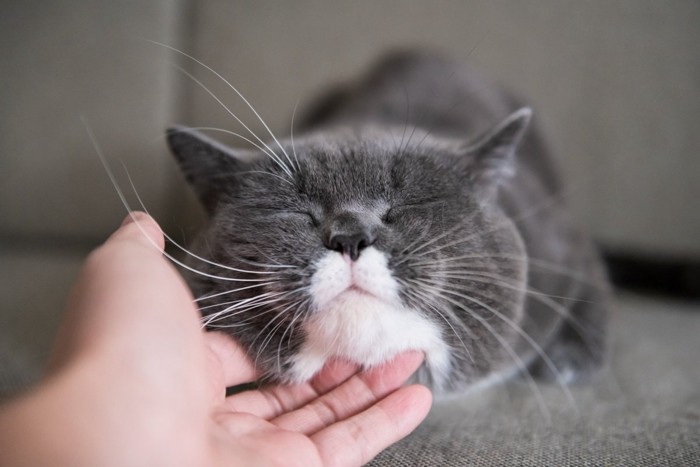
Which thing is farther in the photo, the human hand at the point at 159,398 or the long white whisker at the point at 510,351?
the long white whisker at the point at 510,351

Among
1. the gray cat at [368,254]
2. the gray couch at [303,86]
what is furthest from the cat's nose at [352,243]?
the gray couch at [303,86]

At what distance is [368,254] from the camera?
867mm

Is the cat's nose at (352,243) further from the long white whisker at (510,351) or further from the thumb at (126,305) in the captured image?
the thumb at (126,305)

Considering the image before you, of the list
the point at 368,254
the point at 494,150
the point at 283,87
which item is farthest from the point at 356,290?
the point at 283,87

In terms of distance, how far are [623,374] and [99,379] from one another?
128 centimetres

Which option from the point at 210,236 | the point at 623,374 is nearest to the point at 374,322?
the point at 210,236

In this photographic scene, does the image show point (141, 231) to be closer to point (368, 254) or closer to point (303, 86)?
point (368, 254)

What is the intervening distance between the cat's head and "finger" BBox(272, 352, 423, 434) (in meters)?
0.04

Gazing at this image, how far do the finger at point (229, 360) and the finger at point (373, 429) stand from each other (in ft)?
0.64

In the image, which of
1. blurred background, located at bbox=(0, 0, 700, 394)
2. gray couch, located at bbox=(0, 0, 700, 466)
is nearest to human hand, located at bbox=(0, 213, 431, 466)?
gray couch, located at bbox=(0, 0, 700, 466)

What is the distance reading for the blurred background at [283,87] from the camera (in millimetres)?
2027

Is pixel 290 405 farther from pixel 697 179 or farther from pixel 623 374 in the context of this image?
pixel 697 179

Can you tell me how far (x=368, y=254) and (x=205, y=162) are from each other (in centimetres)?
45

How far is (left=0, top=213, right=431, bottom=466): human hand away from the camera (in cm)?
67
